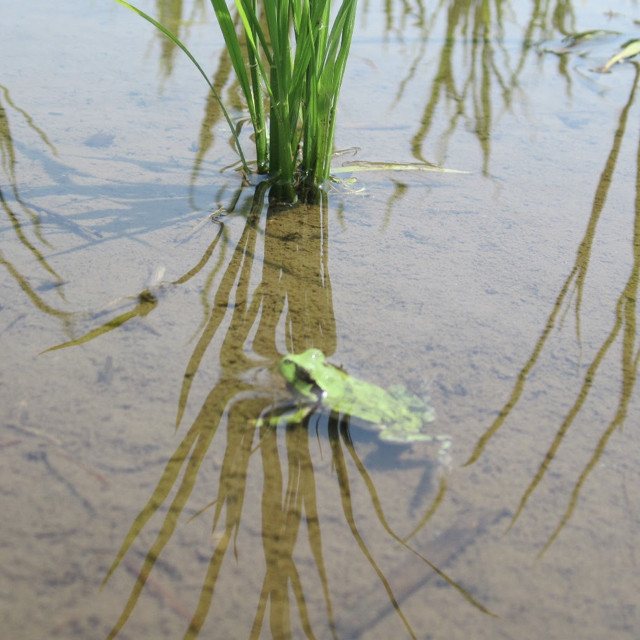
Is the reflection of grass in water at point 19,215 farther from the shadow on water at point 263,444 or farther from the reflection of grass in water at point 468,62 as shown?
the reflection of grass in water at point 468,62

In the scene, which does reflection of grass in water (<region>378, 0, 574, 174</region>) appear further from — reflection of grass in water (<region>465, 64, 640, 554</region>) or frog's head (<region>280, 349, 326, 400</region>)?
frog's head (<region>280, 349, 326, 400</region>)

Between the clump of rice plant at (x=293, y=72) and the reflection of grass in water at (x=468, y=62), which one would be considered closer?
the clump of rice plant at (x=293, y=72)

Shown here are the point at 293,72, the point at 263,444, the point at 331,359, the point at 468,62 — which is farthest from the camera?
the point at 468,62

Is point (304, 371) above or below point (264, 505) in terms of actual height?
above

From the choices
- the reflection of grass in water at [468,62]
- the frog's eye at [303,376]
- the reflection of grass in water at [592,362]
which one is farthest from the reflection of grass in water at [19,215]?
the reflection of grass in water at [468,62]

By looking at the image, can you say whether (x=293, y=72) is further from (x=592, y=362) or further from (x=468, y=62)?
(x=468, y=62)

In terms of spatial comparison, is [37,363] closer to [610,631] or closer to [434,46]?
[610,631]

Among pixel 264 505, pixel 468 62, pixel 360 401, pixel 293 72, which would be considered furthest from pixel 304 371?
pixel 468 62
